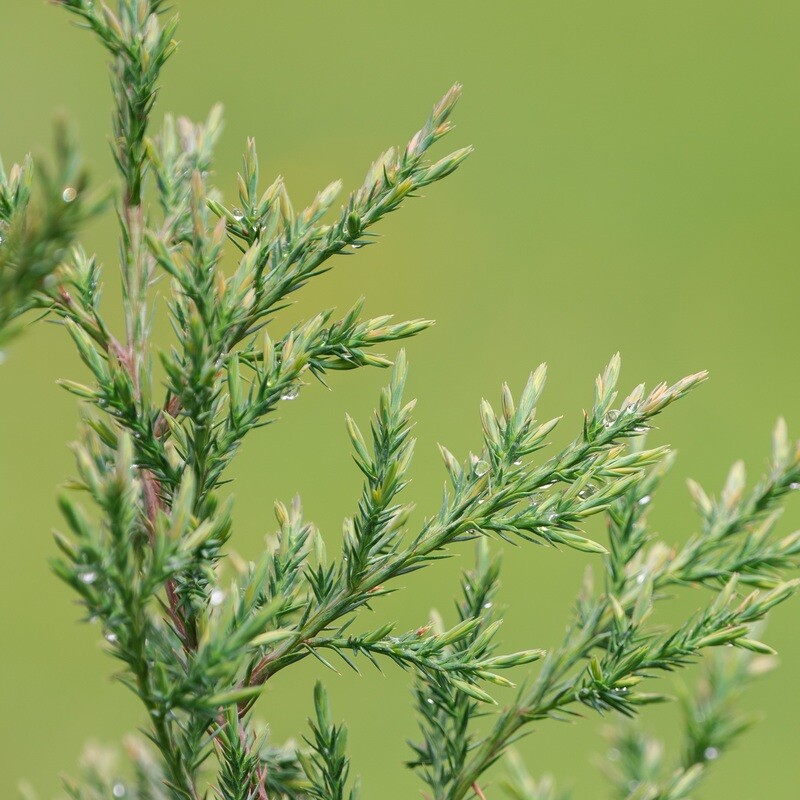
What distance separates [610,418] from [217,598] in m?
0.48

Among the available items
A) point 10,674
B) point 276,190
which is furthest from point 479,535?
point 10,674

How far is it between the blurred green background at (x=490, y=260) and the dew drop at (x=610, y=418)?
3360mm

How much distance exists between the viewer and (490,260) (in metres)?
6.33

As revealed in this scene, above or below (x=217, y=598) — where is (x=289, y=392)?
above

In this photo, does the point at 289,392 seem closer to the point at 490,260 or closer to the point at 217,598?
the point at 217,598

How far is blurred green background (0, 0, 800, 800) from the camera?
468 centimetres

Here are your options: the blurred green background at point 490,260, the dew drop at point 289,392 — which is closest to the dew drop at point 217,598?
the dew drop at point 289,392

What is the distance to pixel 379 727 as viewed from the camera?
176 inches

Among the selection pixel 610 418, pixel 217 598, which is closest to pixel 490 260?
pixel 610 418

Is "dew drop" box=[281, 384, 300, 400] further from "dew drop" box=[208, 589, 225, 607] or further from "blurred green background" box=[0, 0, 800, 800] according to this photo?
"blurred green background" box=[0, 0, 800, 800]

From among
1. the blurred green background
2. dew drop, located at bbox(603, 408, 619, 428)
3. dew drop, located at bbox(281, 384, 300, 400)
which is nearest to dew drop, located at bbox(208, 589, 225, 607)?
dew drop, located at bbox(281, 384, 300, 400)

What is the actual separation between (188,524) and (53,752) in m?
3.93

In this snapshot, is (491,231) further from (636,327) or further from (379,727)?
(379,727)

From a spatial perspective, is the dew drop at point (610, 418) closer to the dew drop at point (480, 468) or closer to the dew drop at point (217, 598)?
the dew drop at point (480, 468)
